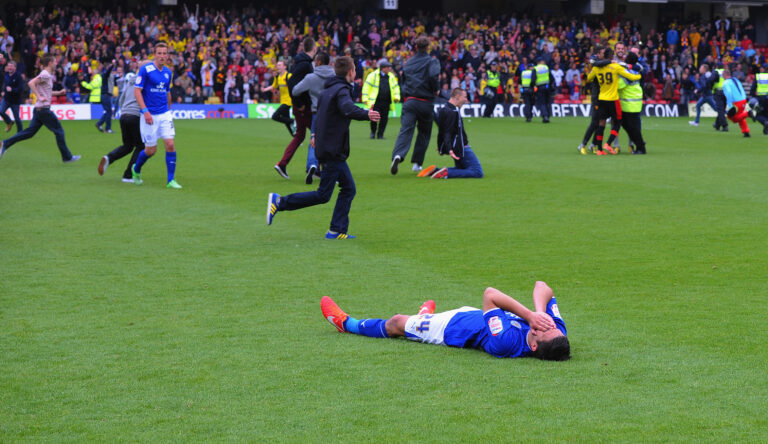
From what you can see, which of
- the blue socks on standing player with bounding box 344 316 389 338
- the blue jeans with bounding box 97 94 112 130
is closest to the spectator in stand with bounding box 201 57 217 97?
the blue jeans with bounding box 97 94 112 130

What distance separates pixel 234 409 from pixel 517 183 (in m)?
11.1

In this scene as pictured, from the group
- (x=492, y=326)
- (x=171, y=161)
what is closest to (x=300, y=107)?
(x=171, y=161)

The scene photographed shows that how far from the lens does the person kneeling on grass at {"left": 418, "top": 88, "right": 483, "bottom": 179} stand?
15.9 metres

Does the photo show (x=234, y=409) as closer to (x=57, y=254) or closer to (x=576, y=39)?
(x=57, y=254)

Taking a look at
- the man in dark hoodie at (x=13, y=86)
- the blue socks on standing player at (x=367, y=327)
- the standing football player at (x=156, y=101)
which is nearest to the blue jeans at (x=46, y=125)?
the man in dark hoodie at (x=13, y=86)

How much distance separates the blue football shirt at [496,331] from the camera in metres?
6.00

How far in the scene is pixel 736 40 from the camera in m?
53.8

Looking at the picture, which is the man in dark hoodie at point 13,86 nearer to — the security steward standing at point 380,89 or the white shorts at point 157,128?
the white shorts at point 157,128

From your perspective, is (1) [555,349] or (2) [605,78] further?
(2) [605,78]

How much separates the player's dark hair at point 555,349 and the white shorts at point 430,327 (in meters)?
0.62

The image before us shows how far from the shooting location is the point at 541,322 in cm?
584

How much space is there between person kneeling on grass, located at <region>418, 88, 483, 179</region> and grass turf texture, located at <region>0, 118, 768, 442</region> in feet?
1.84

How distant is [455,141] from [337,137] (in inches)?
228

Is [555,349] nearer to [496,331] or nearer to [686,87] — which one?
[496,331]
